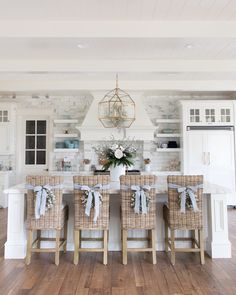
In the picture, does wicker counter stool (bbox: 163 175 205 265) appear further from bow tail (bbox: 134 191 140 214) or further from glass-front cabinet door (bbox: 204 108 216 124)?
glass-front cabinet door (bbox: 204 108 216 124)

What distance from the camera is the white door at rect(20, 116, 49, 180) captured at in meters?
7.01

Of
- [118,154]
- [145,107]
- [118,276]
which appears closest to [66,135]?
[145,107]

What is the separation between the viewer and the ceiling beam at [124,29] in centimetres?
336

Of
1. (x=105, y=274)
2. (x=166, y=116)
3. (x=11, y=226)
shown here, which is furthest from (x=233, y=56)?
(x=11, y=226)

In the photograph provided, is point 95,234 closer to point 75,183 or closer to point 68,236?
point 68,236

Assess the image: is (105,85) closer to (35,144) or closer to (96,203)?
(35,144)

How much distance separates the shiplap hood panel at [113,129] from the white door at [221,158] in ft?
4.79

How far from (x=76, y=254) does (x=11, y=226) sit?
3.00 feet

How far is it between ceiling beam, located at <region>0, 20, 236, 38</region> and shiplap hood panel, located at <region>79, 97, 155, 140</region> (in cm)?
308

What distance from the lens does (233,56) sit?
4414 millimetres

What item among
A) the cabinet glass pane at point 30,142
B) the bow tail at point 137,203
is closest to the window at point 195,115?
the bow tail at point 137,203

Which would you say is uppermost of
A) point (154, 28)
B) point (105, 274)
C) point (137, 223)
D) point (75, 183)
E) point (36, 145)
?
point (154, 28)

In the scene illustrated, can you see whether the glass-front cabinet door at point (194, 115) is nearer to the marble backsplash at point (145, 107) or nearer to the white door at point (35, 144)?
the marble backsplash at point (145, 107)

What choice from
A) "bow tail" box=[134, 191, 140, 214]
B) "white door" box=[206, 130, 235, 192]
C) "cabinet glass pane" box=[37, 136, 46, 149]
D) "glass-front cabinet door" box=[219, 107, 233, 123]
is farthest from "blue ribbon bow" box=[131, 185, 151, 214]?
"cabinet glass pane" box=[37, 136, 46, 149]
